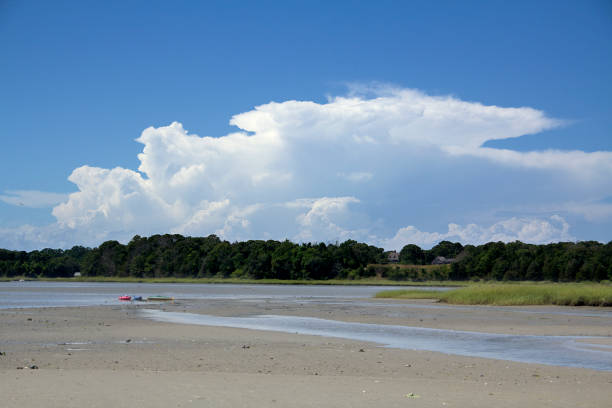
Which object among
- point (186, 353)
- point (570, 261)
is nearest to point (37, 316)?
point (186, 353)

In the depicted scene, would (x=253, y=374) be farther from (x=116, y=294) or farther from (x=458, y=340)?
(x=116, y=294)

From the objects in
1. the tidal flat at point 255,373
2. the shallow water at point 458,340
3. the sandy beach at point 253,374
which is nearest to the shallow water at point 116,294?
the shallow water at point 458,340

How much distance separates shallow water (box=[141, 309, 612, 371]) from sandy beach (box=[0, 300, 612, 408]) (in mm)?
1384

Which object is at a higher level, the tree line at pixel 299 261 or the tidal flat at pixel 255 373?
the tree line at pixel 299 261

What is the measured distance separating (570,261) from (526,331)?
8302cm

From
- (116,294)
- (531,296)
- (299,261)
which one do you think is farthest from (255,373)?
(299,261)

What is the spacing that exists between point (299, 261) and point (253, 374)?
407 feet

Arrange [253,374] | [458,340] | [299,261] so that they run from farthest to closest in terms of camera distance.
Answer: [299,261], [458,340], [253,374]

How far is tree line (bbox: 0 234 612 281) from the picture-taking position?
355 feet

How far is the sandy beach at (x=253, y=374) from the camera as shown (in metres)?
11.5

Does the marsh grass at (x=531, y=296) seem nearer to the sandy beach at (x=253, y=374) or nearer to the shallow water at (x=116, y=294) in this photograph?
the shallow water at (x=116, y=294)

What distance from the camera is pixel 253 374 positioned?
14508 millimetres

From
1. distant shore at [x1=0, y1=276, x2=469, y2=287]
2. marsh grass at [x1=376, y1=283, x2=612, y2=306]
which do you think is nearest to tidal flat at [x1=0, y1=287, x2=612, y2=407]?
marsh grass at [x1=376, y1=283, x2=612, y2=306]

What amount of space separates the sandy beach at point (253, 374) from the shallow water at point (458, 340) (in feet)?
4.54
